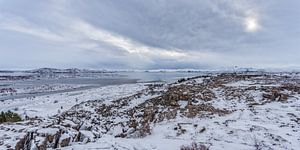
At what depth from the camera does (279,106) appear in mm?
13219

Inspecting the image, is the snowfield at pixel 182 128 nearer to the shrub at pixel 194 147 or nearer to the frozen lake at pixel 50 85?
the shrub at pixel 194 147

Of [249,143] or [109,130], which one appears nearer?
[249,143]

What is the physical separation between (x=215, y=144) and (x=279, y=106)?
7.33 meters

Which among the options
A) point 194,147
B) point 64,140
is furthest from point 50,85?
point 194,147

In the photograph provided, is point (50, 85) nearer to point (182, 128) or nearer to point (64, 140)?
point (64, 140)

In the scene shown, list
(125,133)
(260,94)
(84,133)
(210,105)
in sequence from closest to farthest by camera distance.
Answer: (84,133) → (125,133) → (210,105) → (260,94)

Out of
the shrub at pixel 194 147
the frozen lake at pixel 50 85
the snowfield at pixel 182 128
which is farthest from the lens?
the frozen lake at pixel 50 85

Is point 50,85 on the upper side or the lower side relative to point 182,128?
lower

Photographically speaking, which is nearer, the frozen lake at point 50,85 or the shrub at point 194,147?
the shrub at point 194,147

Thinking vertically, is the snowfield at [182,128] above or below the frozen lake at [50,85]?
above

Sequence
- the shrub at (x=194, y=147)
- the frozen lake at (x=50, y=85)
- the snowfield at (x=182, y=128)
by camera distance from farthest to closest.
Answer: the frozen lake at (x=50, y=85), the snowfield at (x=182, y=128), the shrub at (x=194, y=147)

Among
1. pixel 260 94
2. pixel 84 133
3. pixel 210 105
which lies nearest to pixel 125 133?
pixel 84 133

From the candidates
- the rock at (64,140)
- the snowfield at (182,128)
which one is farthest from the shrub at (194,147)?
the rock at (64,140)

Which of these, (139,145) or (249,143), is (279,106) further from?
(139,145)
